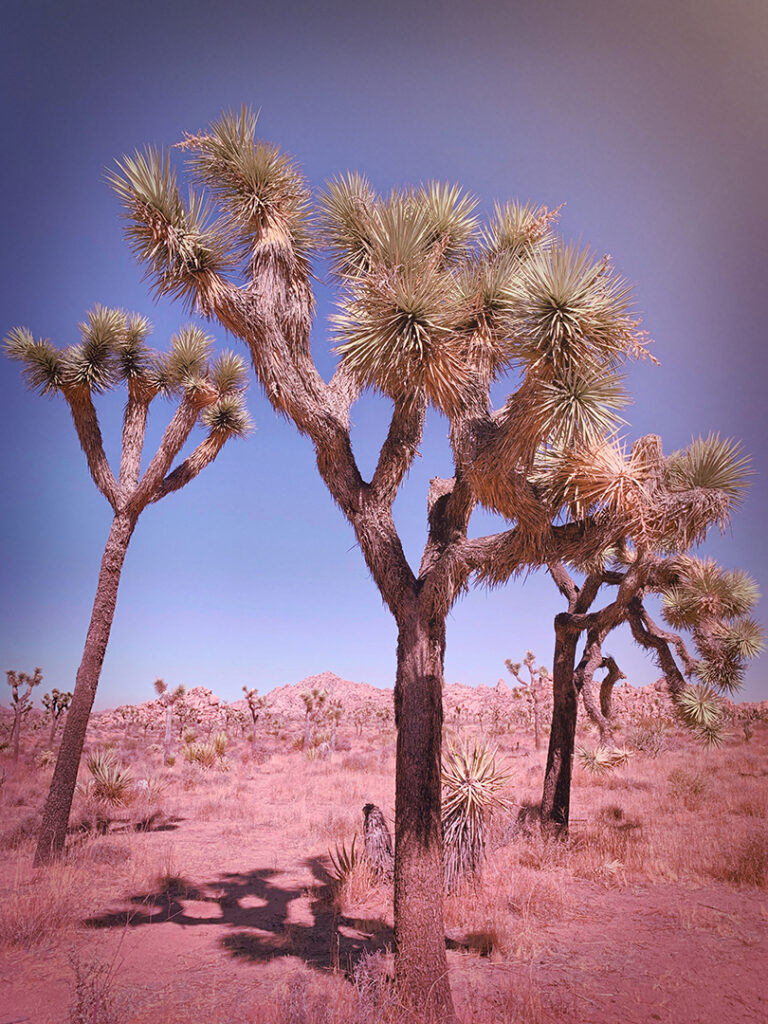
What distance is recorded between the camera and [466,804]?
23.2 ft

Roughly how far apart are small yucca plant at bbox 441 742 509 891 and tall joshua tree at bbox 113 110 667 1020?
2.90 m

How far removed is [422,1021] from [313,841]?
262 inches

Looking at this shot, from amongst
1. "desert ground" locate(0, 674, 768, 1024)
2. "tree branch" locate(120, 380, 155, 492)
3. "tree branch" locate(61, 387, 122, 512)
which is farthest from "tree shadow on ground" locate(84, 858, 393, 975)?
"tree branch" locate(120, 380, 155, 492)

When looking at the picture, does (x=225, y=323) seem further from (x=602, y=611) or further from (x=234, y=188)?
(x=602, y=611)

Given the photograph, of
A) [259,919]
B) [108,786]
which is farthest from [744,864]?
[108,786]

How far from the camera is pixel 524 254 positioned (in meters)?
5.98

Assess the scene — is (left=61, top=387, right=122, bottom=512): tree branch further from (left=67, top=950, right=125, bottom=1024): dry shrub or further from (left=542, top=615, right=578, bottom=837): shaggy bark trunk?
(left=542, top=615, right=578, bottom=837): shaggy bark trunk

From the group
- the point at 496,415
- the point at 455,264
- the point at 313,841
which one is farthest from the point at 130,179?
the point at 313,841

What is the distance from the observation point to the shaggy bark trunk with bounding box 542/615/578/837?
28.2ft

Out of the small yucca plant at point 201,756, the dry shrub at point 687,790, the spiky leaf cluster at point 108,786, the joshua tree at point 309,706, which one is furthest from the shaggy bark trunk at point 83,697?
the joshua tree at point 309,706

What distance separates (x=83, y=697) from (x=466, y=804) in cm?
578

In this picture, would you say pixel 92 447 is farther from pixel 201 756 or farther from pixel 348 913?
pixel 201 756

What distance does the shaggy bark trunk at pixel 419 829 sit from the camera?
3.99m

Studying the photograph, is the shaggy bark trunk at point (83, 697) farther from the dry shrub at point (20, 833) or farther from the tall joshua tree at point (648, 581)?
the tall joshua tree at point (648, 581)
